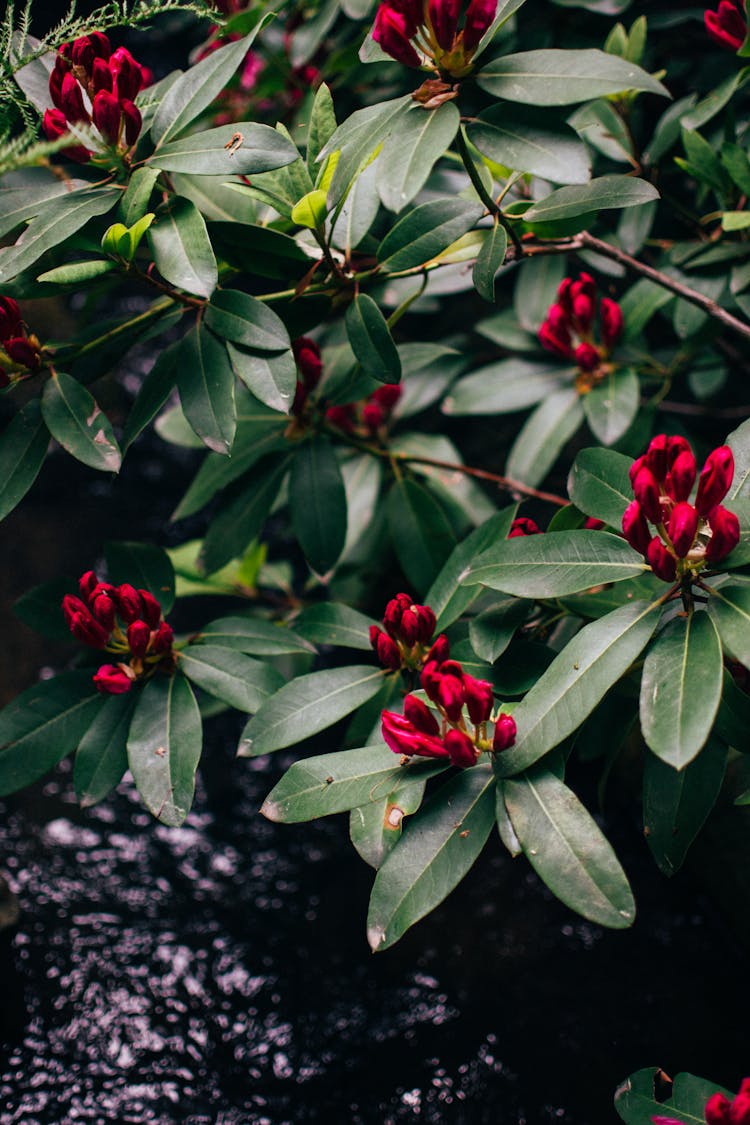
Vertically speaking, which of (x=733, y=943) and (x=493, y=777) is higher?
(x=493, y=777)

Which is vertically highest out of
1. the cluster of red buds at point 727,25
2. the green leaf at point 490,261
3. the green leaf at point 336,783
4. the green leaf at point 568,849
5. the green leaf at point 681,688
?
the cluster of red buds at point 727,25

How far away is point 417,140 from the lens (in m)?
0.96

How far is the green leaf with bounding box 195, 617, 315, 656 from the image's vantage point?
1260mm

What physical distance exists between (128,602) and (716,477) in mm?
717

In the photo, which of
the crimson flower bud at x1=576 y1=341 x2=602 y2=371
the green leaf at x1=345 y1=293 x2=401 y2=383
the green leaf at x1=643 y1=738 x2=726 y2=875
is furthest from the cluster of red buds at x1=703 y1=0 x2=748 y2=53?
the green leaf at x1=643 y1=738 x2=726 y2=875

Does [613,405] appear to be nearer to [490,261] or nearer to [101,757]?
[490,261]

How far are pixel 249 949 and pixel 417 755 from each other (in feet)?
2.94

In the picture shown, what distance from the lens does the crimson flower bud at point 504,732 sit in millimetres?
877

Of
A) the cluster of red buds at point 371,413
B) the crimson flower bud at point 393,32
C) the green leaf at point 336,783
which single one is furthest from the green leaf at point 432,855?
the cluster of red buds at point 371,413

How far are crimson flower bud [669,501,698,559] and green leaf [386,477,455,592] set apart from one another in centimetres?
66

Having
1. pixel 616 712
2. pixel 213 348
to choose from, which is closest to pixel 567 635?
pixel 616 712

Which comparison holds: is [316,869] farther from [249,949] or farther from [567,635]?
[567,635]

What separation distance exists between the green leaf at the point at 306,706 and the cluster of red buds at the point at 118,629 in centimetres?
18

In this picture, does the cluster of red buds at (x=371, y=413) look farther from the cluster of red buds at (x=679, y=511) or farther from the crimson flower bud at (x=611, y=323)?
the cluster of red buds at (x=679, y=511)
